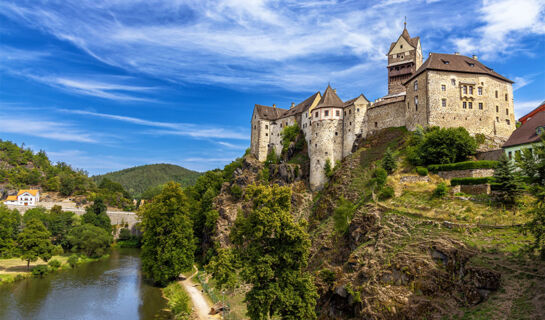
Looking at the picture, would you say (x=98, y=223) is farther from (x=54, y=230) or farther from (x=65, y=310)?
(x=65, y=310)

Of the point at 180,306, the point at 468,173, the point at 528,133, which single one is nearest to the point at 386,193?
the point at 468,173

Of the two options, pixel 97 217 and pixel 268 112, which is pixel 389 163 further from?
pixel 97 217

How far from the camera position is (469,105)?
49.3 metres

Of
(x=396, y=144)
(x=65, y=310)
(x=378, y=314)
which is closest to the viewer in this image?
(x=378, y=314)

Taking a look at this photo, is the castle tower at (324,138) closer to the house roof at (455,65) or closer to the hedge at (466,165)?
the house roof at (455,65)

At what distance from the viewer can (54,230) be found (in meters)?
74.7

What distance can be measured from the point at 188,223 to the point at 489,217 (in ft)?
110

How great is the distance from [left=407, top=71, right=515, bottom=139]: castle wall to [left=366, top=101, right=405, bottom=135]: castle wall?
384 centimetres

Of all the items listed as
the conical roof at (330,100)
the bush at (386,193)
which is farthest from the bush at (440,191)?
the conical roof at (330,100)

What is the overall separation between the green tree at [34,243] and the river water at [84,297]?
3552 mm

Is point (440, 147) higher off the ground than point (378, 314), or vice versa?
point (440, 147)

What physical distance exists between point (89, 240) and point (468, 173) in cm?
6284

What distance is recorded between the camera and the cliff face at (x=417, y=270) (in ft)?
79.6

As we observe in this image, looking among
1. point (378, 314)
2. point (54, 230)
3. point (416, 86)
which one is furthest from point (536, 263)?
point (54, 230)
